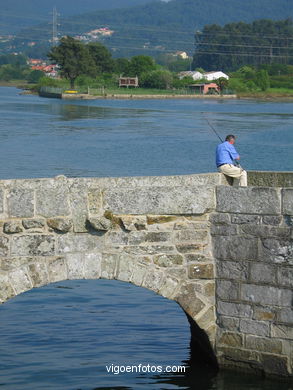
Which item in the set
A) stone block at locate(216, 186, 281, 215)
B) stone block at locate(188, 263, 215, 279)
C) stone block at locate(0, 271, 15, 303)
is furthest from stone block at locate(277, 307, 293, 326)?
stone block at locate(0, 271, 15, 303)

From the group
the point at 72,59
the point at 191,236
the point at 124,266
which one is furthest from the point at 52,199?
the point at 72,59

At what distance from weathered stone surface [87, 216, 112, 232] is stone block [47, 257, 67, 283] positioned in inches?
22.3

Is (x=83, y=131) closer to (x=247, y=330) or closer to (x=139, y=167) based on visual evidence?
(x=139, y=167)

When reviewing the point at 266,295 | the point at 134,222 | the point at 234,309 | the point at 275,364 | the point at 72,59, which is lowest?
the point at 72,59

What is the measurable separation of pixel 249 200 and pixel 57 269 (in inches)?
100

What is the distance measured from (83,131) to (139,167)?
18866 mm

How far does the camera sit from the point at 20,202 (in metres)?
10.9

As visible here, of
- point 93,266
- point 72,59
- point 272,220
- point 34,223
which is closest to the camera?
point 34,223

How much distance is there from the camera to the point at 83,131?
6016 cm

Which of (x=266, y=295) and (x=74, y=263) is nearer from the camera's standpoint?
(x=74, y=263)

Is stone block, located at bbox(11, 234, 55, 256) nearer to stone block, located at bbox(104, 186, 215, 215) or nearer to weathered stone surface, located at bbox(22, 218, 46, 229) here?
weathered stone surface, located at bbox(22, 218, 46, 229)

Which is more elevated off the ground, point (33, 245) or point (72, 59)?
point (33, 245)

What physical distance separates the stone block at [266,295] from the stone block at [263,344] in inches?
18.6

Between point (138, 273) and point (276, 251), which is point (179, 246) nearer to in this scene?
point (138, 273)
